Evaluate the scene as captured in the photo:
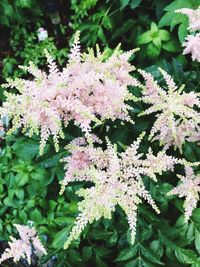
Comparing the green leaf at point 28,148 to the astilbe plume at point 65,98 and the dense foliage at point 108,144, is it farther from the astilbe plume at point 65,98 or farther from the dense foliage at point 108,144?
the astilbe plume at point 65,98

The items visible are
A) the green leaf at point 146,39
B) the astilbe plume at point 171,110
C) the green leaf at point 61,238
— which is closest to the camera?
the astilbe plume at point 171,110

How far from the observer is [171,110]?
2178 millimetres

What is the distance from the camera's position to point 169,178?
2.98m

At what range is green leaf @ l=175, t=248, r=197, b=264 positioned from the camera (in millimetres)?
2668

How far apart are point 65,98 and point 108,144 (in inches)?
12.3

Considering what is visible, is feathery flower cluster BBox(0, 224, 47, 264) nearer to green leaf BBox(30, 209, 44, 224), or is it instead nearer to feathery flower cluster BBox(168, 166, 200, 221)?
green leaf BBox(30, 209, 44, 224)

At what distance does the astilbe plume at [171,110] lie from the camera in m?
2.19

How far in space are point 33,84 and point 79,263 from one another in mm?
1370

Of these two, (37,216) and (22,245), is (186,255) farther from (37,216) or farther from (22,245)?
(37,216)

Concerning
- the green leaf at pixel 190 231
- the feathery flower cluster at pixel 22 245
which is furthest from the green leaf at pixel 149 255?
the feathery flower cluster at pixel 22 245

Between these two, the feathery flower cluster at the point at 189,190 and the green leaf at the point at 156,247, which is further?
the green leaf at the point at 156,247

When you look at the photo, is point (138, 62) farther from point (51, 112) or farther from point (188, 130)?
point (51, 112)

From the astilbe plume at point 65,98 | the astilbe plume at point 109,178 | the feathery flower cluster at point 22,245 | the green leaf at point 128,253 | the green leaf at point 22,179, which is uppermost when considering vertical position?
the astilbe plume at point 65,98

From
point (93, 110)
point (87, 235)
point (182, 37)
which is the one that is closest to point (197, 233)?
point (87, 235)
